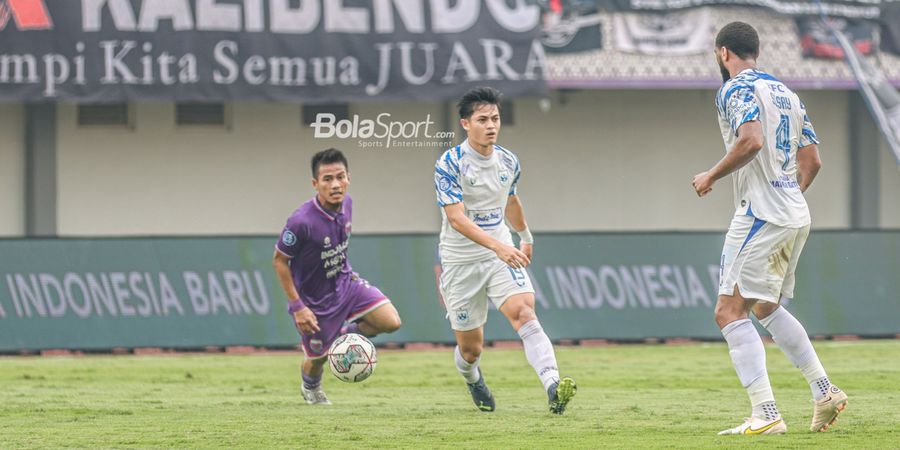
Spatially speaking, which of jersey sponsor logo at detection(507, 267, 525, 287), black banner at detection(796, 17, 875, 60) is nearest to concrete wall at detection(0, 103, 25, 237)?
black banner at detection(796, 17, 875, 60)

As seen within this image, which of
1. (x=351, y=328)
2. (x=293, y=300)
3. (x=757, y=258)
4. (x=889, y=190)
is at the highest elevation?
(x=757, y=258)

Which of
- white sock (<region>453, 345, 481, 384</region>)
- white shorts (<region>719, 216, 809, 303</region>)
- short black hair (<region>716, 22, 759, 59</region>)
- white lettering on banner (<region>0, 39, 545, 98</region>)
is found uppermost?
short black hair (<region>716, 22, 759, 59</region>)

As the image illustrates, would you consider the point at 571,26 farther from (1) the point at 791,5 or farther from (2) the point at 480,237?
(2) the point at 480,237

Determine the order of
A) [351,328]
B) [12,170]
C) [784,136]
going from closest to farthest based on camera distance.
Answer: [784,136]
[351,328]
[12,170]

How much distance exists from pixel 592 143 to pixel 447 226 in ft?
50.8

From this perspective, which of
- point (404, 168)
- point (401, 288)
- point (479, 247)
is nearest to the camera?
point (479, 247)

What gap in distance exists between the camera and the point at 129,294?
17.0m

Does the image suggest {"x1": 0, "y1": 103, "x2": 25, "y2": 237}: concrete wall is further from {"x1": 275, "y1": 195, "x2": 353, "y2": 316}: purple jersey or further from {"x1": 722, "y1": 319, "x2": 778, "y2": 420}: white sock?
{"x1": 722, "y1": 319, "x2": 778, "y2": 420}: white sock

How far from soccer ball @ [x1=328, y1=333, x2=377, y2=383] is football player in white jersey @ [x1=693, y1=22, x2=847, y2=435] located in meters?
2.97

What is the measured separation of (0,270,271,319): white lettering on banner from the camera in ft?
55.2

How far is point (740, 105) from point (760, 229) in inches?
28.0

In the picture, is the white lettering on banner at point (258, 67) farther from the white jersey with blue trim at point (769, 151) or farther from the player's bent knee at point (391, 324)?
the white jersey with blue trim at point (769, 151)

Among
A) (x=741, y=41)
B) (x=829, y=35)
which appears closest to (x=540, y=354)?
(x=741, y=41)

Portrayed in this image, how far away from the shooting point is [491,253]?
10305mm
